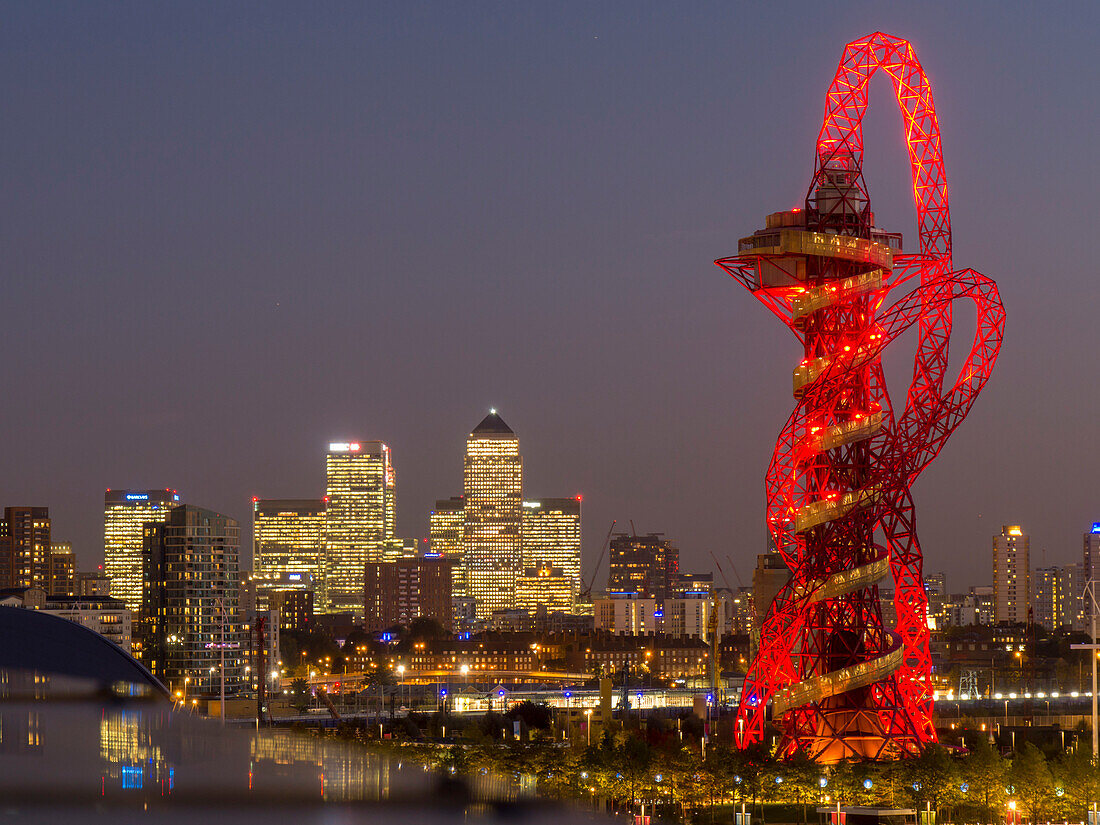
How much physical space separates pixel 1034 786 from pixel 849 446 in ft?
45.4

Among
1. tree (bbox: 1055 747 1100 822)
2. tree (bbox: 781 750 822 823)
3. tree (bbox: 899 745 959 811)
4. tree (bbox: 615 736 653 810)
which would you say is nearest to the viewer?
tree (bbox: 1055 747 1100 822)

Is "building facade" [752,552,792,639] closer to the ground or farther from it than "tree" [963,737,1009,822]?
farther from it

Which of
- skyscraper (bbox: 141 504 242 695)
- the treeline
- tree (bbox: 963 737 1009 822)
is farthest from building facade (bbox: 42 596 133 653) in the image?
tree (bbox: 963 737 1009 822)

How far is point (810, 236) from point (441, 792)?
2167cm

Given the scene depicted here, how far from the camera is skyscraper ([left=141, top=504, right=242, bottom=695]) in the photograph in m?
118

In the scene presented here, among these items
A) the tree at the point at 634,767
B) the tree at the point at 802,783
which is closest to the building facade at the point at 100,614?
the tree at the point at 634,767

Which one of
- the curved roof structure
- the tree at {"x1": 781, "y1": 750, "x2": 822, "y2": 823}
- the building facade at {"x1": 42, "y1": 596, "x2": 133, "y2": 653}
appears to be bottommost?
the tree at {"x1": 781, "y1": 750, "x2": 822, "y2": 823}

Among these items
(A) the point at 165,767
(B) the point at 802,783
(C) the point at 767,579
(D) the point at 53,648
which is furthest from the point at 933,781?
(C) the point at 767,579

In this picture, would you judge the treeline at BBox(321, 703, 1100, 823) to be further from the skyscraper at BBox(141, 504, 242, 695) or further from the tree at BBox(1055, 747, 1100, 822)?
the skyscraper at BBox(141, 504, 242, 695)

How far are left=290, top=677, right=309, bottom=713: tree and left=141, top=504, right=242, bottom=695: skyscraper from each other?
4336 mm

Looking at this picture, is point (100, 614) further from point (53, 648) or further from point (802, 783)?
point (802, 783)

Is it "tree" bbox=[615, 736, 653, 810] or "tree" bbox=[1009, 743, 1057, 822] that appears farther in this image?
"tree" bbox=[615, 736, 653, 810]

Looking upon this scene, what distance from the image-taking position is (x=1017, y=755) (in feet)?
186

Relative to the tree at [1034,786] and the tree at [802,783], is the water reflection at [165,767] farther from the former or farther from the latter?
the tree at [1034,786]
